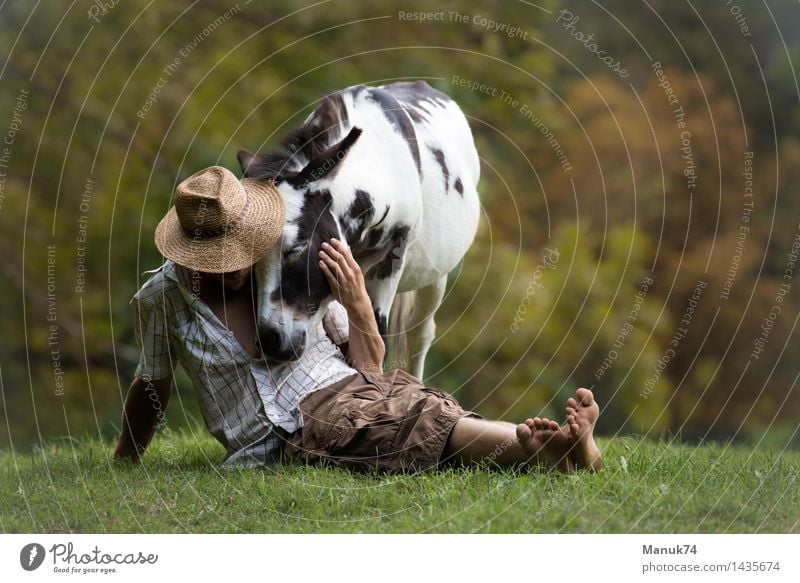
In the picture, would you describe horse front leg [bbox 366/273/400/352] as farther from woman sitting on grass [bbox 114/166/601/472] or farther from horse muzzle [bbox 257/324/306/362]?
horse muzzle [bbox 257/324/306/362]

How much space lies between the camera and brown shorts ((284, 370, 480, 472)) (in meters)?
4.81

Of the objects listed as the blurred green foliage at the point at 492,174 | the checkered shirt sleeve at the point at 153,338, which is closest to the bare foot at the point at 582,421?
the checkered shirt sleeve at the point at 153,338

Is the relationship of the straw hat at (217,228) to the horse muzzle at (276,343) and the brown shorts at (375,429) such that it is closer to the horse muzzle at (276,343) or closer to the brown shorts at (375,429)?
the horse muzzle at (276,343)

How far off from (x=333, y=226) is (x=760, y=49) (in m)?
12.4

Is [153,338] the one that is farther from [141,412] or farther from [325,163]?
[325,163]

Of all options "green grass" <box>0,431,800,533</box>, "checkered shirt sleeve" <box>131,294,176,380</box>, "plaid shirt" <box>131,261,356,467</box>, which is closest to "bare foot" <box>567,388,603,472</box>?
"green grass" <box>0,431,800,533</box>

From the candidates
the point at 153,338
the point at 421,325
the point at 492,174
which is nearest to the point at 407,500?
the point at 153,338

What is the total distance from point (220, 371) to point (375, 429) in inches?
→ 30.4

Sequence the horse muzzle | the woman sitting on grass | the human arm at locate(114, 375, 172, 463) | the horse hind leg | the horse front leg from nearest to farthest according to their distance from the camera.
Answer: the woman sitting on grass, the horse muzzle, the human arm at locate(114, 375, 172, 463), the horse front leg, the horse hind leg

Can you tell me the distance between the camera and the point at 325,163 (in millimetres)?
5207

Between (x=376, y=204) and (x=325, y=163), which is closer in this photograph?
(x=325, y=163)

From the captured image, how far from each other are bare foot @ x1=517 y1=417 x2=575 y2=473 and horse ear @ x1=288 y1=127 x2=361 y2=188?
158cm

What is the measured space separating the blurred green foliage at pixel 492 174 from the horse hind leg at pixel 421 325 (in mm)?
3323

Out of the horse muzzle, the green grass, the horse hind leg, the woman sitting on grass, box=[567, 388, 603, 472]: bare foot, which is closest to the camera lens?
the green grass
